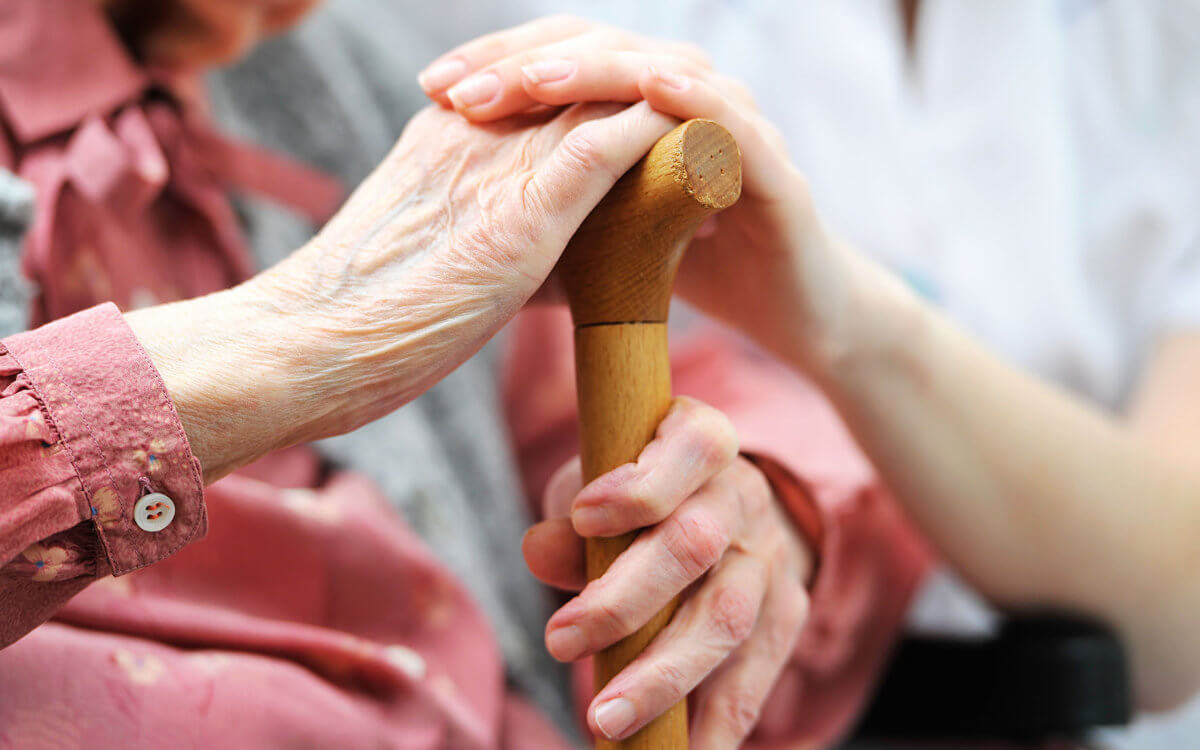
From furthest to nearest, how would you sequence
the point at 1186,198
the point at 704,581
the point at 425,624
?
the point at 1186,198
the point at 425,624
the point at 704,581

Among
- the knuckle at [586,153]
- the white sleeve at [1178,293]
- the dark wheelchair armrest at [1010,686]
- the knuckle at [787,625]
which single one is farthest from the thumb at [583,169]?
the white sleeve at [1178,293]

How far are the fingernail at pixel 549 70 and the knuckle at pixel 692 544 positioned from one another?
199 mm

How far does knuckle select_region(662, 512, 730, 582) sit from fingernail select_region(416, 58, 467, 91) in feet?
0.78

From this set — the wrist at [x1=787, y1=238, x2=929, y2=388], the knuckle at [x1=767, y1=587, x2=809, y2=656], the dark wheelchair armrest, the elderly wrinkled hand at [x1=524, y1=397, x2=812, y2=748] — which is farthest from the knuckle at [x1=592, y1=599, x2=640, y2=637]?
the dark wheelchair armrest

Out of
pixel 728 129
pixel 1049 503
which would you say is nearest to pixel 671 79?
pixel 728 129

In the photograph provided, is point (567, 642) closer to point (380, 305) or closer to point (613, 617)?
point (613, 617)

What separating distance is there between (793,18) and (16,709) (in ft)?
2.80

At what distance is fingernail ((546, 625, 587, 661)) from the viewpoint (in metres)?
0.37

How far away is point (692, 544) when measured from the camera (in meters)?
0.37

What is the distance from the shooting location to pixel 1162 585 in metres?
0.62

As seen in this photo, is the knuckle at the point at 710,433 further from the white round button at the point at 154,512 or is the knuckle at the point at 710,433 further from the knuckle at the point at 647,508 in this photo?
the white round button at the point at 154,512

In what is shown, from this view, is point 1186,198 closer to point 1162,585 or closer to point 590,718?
point 1162,585

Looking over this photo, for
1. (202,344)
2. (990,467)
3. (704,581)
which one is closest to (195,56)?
(202,344)

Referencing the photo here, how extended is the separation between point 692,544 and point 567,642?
7 cm
